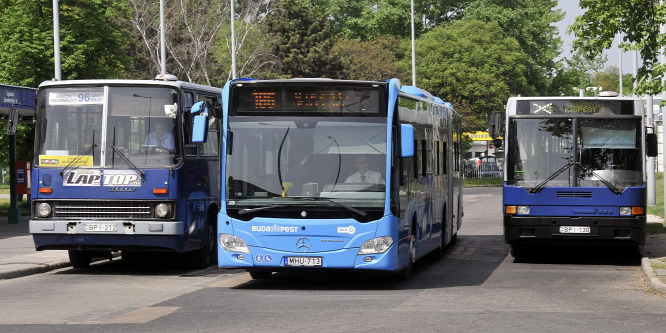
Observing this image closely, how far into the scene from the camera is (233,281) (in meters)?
16.3

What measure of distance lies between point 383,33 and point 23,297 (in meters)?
68.9

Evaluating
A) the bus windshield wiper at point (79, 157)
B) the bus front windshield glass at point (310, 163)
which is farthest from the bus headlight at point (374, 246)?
the bus windshield wiper at point (79, 157)

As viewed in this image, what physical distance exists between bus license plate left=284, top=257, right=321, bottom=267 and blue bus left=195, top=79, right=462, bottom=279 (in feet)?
0.04

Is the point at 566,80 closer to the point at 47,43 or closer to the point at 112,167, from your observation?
the point at 47,43

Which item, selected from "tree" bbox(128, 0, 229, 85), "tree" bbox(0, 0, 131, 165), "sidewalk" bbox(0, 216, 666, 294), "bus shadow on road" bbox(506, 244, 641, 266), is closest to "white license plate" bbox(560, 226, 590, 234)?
"sidewalk" bbox(0, 216, 666, 294)

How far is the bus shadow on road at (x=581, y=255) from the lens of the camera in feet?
65.8

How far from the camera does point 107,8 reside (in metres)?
39.9

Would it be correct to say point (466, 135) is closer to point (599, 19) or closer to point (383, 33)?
point (383, 33)

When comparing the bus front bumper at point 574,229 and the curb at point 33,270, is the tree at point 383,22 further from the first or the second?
the curb at point 33,270

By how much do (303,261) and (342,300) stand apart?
1212 millimetres

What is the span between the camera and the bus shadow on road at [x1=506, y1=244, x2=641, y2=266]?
20062mm

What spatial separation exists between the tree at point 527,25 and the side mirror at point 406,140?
61.7 meters

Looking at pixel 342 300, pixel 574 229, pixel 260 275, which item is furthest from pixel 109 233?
pixel 574 229

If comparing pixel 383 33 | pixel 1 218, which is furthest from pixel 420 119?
pixel 383 33
